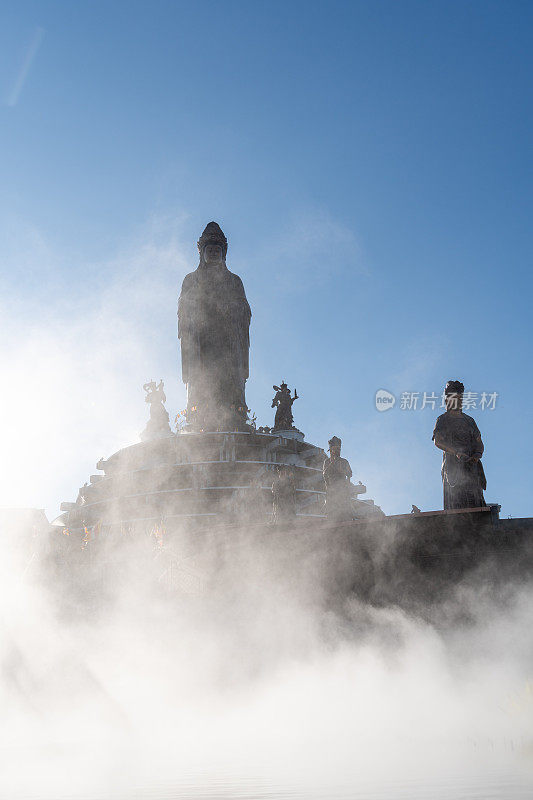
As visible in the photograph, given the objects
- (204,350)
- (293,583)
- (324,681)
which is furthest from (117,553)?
(204,350)

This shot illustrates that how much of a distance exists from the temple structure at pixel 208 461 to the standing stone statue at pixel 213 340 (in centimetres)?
5

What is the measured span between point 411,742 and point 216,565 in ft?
20.7

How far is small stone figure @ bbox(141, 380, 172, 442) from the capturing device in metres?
30.0

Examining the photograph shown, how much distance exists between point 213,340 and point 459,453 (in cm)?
2246

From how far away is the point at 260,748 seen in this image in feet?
25.1

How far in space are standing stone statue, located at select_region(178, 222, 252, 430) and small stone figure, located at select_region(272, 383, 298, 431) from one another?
9.95 ft

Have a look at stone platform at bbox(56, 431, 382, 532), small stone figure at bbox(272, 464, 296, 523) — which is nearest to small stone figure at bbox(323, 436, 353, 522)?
small stone figure at bbox(272, 464, 296, 523)

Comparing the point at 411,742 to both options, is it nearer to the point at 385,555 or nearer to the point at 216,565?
the point at 385,555

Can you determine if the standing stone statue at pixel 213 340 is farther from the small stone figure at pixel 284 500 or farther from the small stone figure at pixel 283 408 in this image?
the small stone figure at pixel 284 500

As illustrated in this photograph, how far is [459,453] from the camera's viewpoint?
11953mm

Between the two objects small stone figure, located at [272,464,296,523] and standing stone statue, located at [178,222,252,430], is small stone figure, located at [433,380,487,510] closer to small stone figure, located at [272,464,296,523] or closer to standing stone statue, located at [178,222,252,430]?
small stone figure, located at [272,464,296,523]

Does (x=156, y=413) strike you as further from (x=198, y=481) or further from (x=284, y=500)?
(x=284, y=500)

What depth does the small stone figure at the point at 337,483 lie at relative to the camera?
15.5 metres

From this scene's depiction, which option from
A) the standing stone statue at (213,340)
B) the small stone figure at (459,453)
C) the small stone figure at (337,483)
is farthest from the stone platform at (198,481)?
the small stone figure at (459,453)
